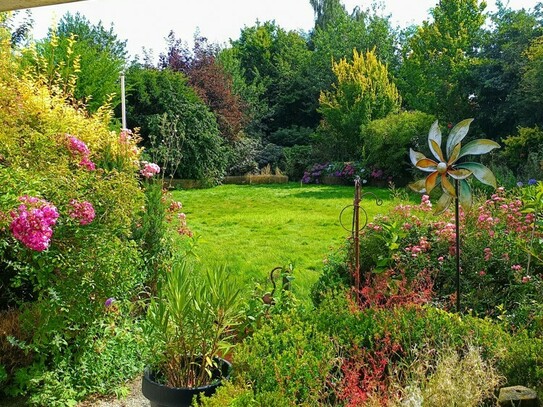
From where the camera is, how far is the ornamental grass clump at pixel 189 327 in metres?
2.62

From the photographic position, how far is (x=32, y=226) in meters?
2.96

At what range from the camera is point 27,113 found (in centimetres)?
398

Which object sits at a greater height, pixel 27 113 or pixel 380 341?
pixel 27 113

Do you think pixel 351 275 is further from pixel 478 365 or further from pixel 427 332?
pixel 478 365

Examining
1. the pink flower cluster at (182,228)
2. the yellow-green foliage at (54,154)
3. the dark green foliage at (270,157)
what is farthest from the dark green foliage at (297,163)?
the yellow-green foliage at (54,154)

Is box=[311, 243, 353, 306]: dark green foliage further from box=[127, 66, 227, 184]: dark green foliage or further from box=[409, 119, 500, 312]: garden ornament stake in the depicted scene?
box=[127, 66, 227, 184]: dark green foliage

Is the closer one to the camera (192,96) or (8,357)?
(8,357)

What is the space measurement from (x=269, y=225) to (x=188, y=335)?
19.7 ft

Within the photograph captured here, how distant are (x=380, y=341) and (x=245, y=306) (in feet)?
3.69

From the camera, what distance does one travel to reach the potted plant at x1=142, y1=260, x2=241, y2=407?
2.61 meters

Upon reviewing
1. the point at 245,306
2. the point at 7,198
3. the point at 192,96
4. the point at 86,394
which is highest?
the point at 192,96

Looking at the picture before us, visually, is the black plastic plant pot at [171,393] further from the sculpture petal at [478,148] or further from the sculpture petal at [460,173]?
the sculpture petal at [478,148]

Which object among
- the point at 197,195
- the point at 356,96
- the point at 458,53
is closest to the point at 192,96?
the point at 197,195

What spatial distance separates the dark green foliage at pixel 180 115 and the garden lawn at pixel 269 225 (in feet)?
2.37
